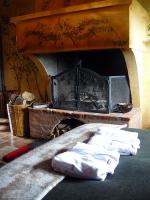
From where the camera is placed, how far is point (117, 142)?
1470mm

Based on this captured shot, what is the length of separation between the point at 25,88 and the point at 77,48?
184 centimetres

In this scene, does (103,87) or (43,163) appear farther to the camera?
(103,87)

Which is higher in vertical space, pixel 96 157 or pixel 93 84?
pixel 93 84

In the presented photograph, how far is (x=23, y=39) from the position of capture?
12.2ft

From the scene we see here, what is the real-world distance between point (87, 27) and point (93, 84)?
0.77 m

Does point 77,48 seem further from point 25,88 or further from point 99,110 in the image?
point 25,88

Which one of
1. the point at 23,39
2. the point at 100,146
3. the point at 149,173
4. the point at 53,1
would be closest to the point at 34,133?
the point at 23,39

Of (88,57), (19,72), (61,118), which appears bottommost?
(61,118)

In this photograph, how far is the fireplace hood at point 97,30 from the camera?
2801mm

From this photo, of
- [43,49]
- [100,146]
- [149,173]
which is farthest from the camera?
[43,49]

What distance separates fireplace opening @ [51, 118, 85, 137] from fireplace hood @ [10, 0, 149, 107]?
973 millimetres

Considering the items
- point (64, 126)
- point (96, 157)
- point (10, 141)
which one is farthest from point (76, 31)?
point (96, 157)

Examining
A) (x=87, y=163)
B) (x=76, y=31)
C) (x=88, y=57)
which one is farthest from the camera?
(x=88, y=57)

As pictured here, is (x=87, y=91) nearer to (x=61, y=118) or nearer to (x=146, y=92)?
(x=61, y=118)
